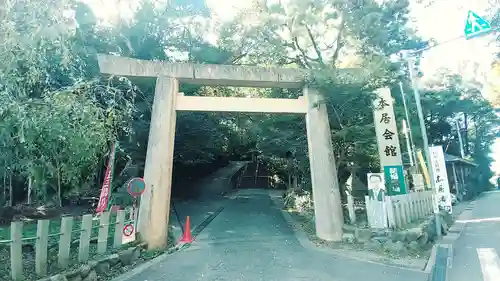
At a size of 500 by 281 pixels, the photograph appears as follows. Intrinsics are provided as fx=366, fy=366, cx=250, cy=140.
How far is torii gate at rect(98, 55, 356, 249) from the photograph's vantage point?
8766 millimetres

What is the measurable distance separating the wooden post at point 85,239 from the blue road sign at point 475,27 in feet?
27.3

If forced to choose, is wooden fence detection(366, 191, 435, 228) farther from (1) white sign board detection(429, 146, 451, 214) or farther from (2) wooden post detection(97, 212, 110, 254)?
(2) wooden post detection(97, 212, 110, 254)

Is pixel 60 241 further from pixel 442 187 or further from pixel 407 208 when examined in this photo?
pixel 442 187

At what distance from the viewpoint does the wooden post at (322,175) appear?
9.53 meters

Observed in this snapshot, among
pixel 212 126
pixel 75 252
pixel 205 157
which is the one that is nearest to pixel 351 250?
pixel 75 252

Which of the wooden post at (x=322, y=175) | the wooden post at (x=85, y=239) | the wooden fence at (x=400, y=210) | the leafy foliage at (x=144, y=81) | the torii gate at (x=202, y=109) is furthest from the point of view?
the wooden post at (x=322, y=175)

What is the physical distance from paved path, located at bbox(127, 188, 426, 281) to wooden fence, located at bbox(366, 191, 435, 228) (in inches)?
72.5

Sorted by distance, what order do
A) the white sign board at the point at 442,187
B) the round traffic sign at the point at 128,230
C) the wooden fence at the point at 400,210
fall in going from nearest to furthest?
the round traffic sign at the point at 128,230 < the wooden fence at the point at 400,210 < the white sign board at the point at 442,187

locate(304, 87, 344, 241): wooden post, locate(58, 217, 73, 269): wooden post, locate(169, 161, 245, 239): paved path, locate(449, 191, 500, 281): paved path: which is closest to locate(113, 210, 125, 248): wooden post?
locate(58, 217, 73, 269): wooden post

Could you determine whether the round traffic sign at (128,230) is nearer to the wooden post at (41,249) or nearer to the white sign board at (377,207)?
the wooden post at (41,249)

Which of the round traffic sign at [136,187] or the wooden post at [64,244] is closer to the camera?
the wooden post at [64,244]

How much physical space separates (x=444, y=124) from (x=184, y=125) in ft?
76.2

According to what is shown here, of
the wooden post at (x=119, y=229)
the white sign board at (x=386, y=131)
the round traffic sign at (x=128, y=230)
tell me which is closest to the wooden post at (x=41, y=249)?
the wooden post at (x=119, y=229)

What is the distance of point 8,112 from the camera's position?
14.9ft
